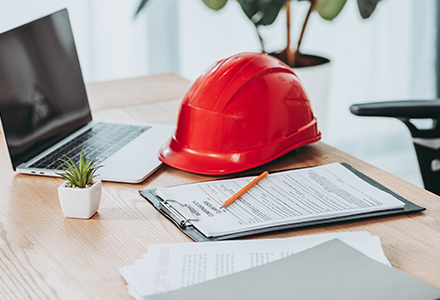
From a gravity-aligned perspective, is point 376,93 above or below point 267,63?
below

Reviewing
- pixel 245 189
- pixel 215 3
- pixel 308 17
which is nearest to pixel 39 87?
pixel 245 189

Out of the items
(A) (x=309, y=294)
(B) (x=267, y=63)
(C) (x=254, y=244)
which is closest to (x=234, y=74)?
(B) (x=267, y=63)

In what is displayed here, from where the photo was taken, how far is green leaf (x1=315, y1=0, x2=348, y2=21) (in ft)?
6.24

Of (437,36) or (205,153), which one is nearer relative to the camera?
(205,153)

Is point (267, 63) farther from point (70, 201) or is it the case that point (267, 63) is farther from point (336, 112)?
point (336, 112)

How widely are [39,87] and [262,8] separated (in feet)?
3.39

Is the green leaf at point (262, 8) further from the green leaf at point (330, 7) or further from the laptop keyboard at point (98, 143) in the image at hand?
the laptop keyboard at point (98, 143)

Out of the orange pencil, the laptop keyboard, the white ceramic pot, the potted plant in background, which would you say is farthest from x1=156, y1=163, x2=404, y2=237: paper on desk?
the potted plant in background

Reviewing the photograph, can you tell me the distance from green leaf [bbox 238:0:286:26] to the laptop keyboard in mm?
837

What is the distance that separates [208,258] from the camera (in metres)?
0.70

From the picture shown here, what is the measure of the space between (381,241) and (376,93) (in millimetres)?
2275

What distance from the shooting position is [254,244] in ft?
2.39

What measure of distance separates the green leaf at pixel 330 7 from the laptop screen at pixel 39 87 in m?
1.02

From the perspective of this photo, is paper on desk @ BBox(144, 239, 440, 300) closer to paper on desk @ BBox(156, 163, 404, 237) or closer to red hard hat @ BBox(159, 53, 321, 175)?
paper on desk @ BBox(156, 163, 404, 237)
